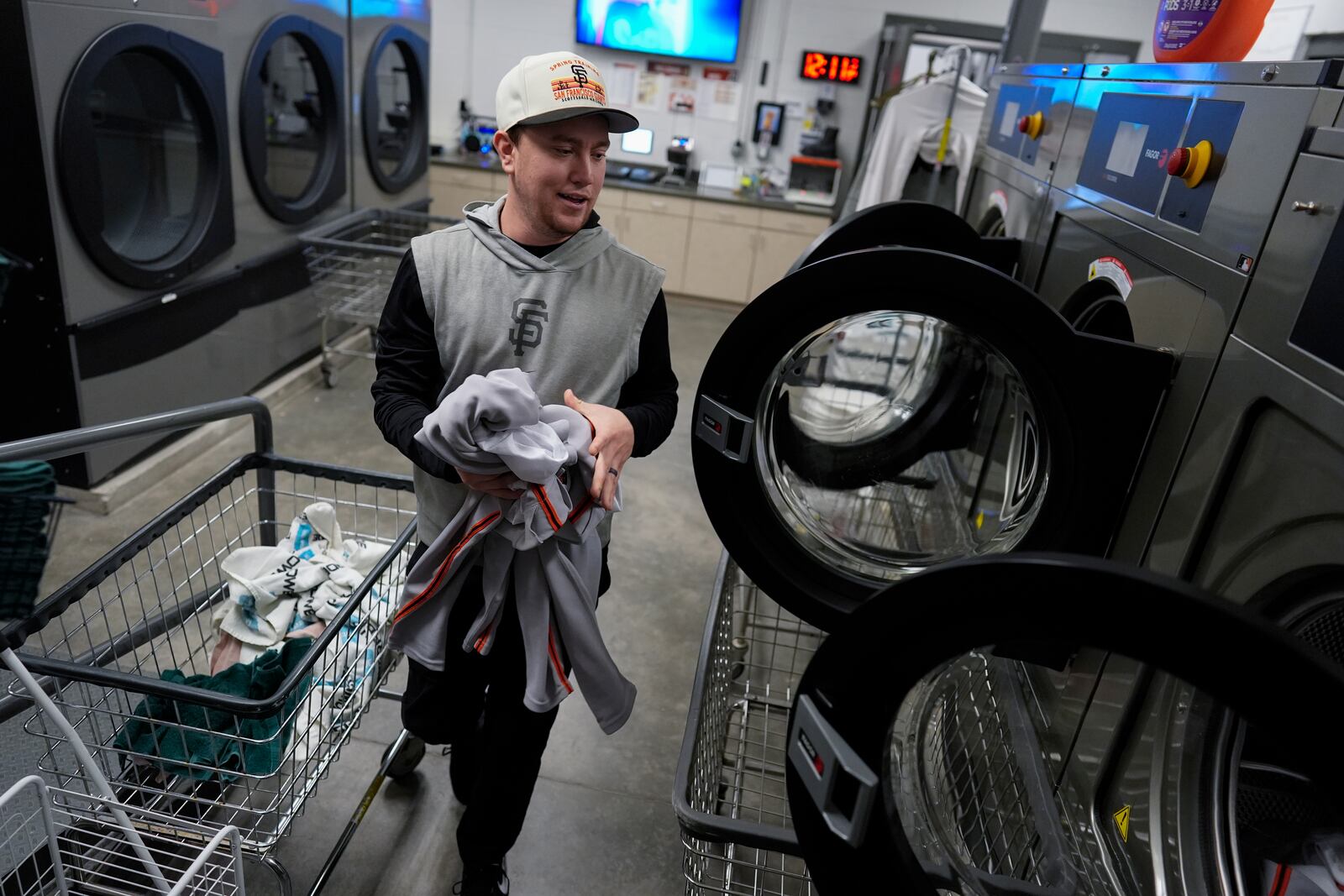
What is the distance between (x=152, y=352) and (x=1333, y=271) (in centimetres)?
338

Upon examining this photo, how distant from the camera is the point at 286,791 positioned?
135 centimetres

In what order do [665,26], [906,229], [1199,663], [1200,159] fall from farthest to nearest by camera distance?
[665,26], [906,229], [1200,159], [1199,663]

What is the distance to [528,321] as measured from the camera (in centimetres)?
140

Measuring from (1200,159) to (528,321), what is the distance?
967 mm

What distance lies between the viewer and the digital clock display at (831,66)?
6.07 meters

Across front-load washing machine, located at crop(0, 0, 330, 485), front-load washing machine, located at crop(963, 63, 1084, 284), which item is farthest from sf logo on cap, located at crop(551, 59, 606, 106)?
front-load washing machine, located at crop(0, 0, 330, 485)

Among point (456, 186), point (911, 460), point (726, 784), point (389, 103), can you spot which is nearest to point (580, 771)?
point (726, 784)

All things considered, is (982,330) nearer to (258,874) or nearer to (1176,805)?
(1176,805)

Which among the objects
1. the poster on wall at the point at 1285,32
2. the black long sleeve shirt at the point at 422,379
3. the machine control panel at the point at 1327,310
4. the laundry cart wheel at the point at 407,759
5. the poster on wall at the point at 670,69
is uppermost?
the poster on wall at the point at 1285,32

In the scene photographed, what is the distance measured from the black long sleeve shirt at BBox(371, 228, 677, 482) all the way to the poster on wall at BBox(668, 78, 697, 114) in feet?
17.6

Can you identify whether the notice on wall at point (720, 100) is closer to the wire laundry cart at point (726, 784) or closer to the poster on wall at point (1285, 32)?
the poster on wall at point (1285, 32)

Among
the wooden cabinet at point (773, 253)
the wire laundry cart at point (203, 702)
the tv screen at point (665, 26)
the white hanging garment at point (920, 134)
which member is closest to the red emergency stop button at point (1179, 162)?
the wire laundry cart at point (203, 702)

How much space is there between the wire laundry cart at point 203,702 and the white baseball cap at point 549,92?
2.59 ft

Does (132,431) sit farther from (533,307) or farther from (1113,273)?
(1113,273)
